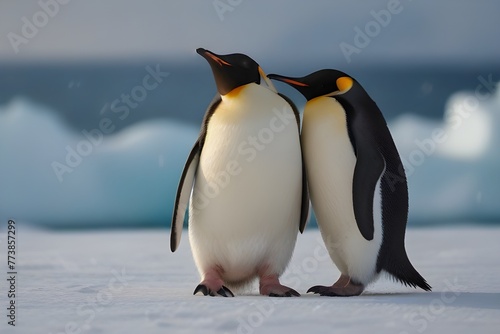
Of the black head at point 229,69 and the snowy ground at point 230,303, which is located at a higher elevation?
the black head at point 229,69

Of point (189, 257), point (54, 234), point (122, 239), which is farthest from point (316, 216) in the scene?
point (54, 234)

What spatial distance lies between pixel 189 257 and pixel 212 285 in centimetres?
273

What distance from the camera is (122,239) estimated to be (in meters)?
7.50

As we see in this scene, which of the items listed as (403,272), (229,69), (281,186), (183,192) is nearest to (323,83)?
(229,69)

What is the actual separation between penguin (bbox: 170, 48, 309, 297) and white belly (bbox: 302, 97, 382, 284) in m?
0.06

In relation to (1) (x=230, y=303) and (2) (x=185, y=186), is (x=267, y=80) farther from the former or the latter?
(1) (x=230, y=303)

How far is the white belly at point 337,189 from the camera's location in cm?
277

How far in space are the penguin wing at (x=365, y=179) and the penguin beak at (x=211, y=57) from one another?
610 millimetres

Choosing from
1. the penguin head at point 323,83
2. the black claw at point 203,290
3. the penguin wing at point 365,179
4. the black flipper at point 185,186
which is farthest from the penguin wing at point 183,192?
the penguin wing at point 365,179

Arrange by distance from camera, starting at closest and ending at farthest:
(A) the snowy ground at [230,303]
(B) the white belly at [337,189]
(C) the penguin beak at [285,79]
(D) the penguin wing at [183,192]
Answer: (A) the snowy ground at [230,303] < (B) the white belly at [337,189] < (D) the penguin wing at [183,192] < (C) the penguin beak at [285,79]

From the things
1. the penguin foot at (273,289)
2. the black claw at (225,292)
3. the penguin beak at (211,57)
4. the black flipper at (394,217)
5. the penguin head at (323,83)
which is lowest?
the black claw at (225,292)

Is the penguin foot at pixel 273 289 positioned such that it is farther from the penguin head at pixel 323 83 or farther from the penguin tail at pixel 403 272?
the penguin head at pixel 323 83

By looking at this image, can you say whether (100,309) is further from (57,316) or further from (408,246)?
(408,246)

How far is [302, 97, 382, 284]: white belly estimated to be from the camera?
2770 mm
